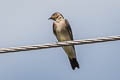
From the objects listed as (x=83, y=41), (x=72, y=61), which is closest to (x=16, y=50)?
(x=83, y=41)

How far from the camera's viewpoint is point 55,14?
41.6ft

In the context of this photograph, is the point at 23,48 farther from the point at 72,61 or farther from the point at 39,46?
the point at 72,61

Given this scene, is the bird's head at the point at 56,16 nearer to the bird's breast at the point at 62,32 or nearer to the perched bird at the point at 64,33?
the perched bird at the point at 64,33

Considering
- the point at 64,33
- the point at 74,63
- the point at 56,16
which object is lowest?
the point at 74,63

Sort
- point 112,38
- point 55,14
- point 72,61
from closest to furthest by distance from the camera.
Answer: point 112,38, point 72,61, point 55,14

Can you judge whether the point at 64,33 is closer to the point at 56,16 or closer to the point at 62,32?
the point at 62,32

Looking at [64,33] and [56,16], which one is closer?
[64,33]

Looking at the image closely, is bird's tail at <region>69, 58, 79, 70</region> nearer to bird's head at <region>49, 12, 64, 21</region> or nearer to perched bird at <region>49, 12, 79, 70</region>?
perched bird at <region>49, 12, 79, 70</region>

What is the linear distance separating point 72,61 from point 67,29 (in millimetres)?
869

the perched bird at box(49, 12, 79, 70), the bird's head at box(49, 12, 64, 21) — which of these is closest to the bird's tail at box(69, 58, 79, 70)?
the perched bird at box(49, 12, 79, 70)

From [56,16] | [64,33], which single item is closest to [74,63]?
[64,33]

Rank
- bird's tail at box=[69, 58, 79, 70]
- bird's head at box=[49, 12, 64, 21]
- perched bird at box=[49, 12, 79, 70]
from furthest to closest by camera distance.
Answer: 1. bird's head at box=[49, 12, 64, 21]
2. perched bird at box=[49, 12, 79, 70]
3. bird's tail at box=[69, 58, 79, 70]

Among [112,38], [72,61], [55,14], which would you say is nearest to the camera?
[112,38]

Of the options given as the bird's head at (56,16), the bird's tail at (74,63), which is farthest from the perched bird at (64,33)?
the bird's head at (56,16)
